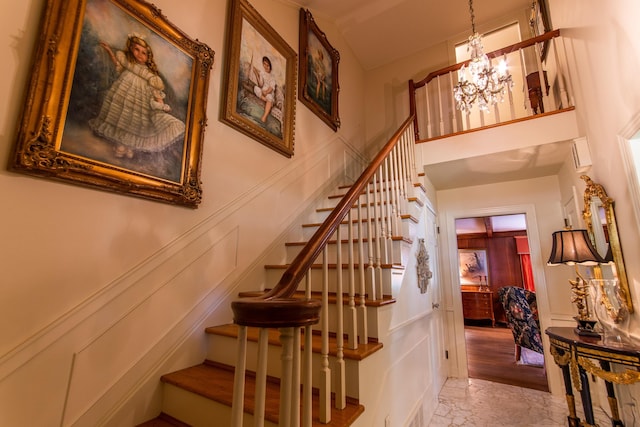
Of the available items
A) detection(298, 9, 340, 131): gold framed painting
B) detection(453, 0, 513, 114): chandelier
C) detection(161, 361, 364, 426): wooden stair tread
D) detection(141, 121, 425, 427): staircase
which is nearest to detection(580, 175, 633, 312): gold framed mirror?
detection(453, 0, 513, 114): chandelier

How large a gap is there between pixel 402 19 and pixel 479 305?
682 centimetres

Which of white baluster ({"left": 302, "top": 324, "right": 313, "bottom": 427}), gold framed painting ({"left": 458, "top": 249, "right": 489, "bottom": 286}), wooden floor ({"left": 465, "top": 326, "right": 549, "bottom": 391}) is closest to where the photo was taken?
white baluster ({"left": 302, "top": 324, "right": 313, "bottom": 427})

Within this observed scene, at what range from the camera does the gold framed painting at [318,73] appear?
334 centimetres

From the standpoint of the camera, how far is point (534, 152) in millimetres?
2969

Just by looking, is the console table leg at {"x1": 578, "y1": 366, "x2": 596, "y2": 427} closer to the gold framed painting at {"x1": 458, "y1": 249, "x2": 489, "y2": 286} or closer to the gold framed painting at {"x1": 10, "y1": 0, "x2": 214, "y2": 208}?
the gold framed painting at {"x1": 10, "y1": 0, "x2": 214, "y2": 208}

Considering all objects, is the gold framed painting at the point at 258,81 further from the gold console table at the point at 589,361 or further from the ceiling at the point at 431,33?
the gold console table at the point at 589,361

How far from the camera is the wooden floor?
358cm

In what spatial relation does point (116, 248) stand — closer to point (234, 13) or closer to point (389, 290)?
point (389, 290)

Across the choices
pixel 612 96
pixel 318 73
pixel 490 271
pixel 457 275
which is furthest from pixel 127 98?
pixel 490 271

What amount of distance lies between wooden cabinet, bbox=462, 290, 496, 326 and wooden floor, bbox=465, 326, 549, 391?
102cm

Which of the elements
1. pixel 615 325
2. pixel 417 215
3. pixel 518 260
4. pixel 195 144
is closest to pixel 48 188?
pixel 195 144

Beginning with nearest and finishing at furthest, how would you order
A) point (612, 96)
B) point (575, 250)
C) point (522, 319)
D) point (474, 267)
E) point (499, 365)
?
point (612, 96)
point (575, 250)
point (522, 319)
point (499, 365)
point (474, 267)

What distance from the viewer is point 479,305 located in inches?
297

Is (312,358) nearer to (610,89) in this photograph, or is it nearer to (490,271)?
(610,89)
